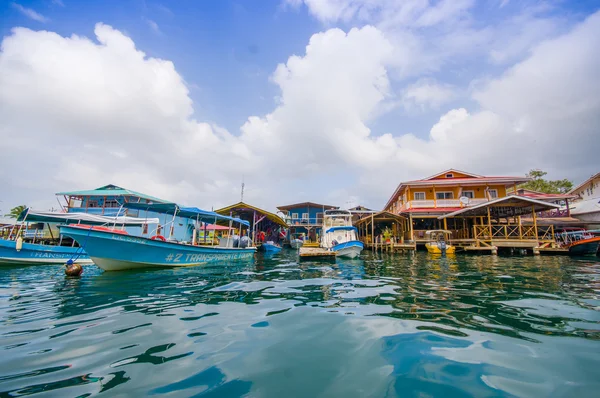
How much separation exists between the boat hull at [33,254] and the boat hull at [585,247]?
91.0ft

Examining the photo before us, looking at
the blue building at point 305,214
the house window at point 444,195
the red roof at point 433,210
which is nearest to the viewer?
the red roof at point 433,210

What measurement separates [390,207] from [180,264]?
104 feet

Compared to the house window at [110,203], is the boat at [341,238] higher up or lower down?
lower down

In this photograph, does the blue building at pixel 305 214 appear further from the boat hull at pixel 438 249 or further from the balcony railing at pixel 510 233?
the balcony railing at pixel 510 233

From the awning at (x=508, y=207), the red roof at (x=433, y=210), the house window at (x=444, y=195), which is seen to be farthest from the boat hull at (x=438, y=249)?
the house window at (x=444, y=195)

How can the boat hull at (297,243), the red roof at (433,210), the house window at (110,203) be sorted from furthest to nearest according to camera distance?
the boat hull at (297,243) < the house window at (110,203) < the red roof at (433,210)

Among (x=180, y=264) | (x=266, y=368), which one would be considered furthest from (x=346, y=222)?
(x=266, y=368)

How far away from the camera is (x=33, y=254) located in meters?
12.4

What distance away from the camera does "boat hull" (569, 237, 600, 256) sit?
1564 centimetres

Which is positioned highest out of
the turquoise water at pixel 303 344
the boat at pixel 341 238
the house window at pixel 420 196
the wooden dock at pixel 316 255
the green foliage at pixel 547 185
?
the green foliage at pixel 547 185

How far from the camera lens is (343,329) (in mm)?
3623

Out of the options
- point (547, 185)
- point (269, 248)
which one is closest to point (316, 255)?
point (269, 248)

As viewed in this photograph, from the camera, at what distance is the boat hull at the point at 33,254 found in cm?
1165

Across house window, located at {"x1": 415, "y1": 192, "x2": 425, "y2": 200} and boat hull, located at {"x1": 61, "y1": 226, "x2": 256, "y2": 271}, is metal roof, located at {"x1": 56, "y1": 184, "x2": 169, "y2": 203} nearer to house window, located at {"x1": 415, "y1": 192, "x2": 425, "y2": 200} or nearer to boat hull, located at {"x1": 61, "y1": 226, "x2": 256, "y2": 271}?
boat hull, located at {"x1": 61, "y1": 226, "x2": 256, "y2": 271}
